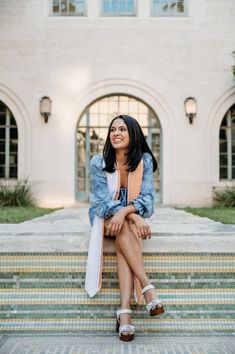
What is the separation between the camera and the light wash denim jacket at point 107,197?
2.85 meters

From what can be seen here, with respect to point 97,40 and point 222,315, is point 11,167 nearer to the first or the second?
point 97,40

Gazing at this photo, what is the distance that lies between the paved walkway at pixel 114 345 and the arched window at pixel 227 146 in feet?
28.5

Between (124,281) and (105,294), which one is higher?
(124,281)

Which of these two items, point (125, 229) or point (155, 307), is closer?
point (155, 307)

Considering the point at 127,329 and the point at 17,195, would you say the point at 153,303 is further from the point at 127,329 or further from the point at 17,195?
the point at 17,195

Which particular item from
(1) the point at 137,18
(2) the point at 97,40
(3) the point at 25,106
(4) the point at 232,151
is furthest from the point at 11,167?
(4) the point at 232,151

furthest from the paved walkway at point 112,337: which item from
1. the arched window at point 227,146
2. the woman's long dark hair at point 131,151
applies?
the arched window at point 227,146

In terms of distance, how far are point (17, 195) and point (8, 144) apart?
1.56 metres

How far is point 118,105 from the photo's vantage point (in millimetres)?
10867

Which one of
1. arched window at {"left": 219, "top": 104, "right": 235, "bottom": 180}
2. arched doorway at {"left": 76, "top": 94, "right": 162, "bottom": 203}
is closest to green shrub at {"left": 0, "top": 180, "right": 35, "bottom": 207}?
arched doorway at {"left": 76, "top": 94, "right": 162, "bottom": 203}

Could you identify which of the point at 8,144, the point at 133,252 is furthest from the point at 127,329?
the point at 8,144

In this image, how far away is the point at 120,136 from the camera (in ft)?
9.93

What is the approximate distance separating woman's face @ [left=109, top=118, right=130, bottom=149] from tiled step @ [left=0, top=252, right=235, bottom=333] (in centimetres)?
82

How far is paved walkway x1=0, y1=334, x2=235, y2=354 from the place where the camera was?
2.38m
